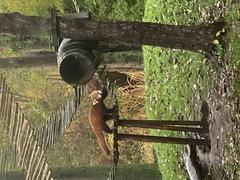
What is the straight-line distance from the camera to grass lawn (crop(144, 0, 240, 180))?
547 centimetres

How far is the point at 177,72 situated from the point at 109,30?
2396 mm

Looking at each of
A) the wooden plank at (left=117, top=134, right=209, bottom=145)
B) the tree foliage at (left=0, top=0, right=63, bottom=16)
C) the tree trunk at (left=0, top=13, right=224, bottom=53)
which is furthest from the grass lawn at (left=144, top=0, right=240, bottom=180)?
the tree foliage at (left=0, top=0, right=63, bottom=16)

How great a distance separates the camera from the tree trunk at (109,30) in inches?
178

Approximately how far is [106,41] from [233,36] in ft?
3.42

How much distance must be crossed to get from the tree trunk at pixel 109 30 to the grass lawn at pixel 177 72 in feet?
1.40

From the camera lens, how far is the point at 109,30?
4.72 metres

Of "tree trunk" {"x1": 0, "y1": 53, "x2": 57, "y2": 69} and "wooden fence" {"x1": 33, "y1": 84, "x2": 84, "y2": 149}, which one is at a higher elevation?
"tree trunk" {"x1": 0, "y1": 53, "x2": 57, "y2": 69}

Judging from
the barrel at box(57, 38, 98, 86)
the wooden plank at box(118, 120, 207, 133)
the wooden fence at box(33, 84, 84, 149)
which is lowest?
the wooden fence at box(33, 84, 84, 149)

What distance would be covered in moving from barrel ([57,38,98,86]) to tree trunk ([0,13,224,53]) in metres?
0.12

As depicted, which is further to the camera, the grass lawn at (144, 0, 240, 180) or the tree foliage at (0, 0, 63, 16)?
the tree foliage at (0, 0, 63, 16)

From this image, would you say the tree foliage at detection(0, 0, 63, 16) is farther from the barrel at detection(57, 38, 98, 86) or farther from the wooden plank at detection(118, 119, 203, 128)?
the barrel at detection(57, 38, 98, 86)

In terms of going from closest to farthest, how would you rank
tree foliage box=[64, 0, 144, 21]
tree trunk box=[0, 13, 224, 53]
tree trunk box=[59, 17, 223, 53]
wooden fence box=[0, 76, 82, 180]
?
1. tree trunk box=[0, 13, 224, 53]
2. tree trunk box=[59, 17, 223, 53]
3. wooden fence box=[0, 76, 82, 180]
4. tree foliage box=[64, 0, 144, 21]

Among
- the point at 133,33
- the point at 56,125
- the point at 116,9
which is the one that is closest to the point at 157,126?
the point at 133,33

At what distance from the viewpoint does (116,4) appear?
10.7 m
